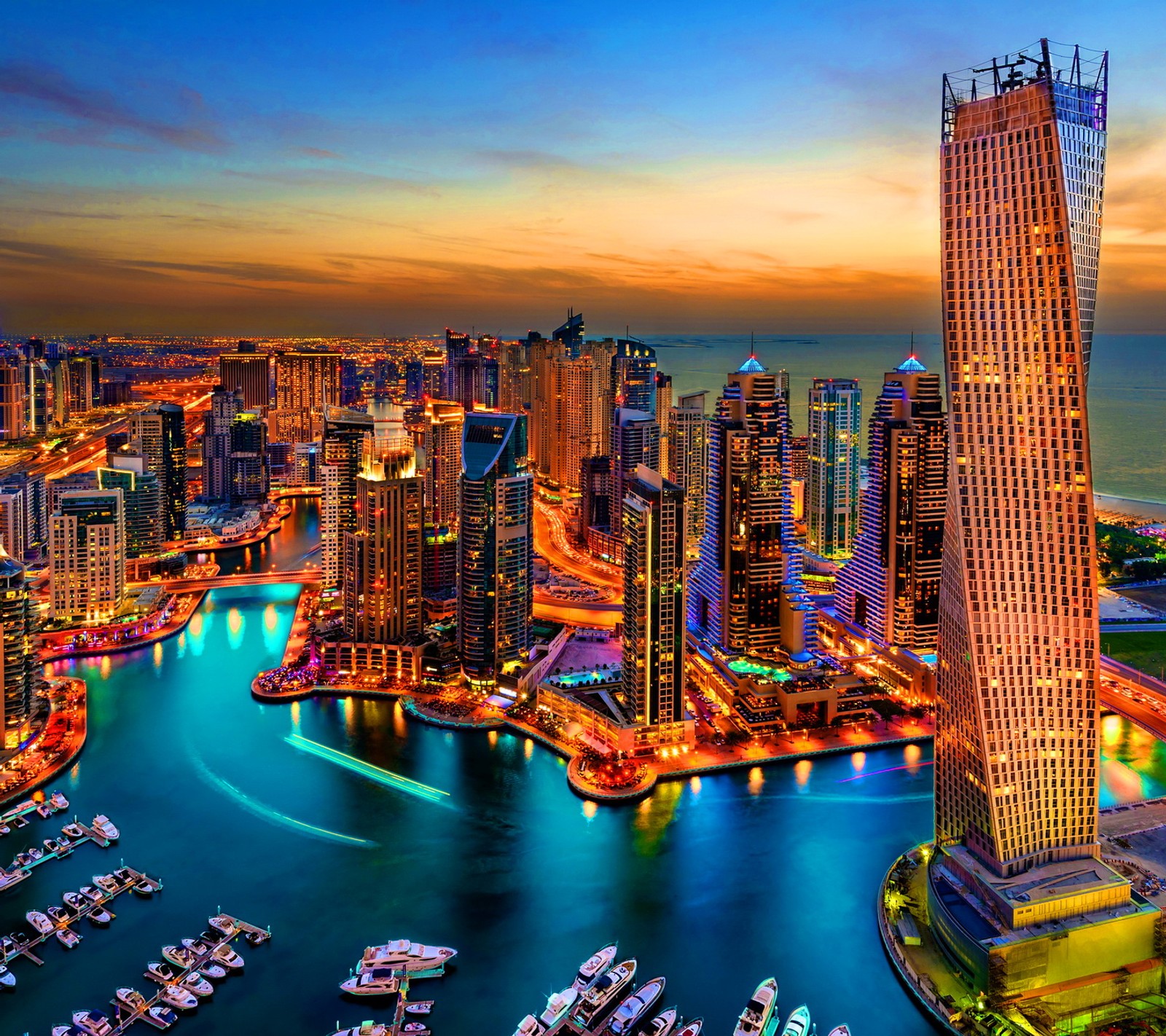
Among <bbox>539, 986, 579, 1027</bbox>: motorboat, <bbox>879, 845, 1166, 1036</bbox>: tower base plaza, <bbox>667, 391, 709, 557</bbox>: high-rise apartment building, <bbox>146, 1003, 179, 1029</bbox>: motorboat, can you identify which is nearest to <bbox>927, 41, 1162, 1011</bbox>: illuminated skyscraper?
<bbox>879, 845, 1166, 1036</bbox>: tower base plaza

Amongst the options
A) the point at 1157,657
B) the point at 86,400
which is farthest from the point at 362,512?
the point at 86,400

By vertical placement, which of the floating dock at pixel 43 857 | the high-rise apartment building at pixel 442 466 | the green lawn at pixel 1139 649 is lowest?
the floating dock at pixel 43 857

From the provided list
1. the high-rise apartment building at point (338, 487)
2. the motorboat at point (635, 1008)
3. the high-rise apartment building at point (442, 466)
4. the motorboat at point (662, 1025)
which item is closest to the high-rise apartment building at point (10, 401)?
the high-rise apartment building at point (442, 466)

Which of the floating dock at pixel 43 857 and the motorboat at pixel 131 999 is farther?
the floating dock at pixel 43 857

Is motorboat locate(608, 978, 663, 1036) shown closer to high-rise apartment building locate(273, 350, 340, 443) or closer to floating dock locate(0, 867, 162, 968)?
floating dock locate(0, 867, 162, 968)

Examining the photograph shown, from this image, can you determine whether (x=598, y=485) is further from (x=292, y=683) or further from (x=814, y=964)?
(x=814, y=964)

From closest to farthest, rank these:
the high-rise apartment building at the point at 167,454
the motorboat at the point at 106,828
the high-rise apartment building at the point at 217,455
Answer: the motorboat at the point at 106,828, the high-rise apartment building at the point at 167,454, the high-rise apartment building at the point at 217,455

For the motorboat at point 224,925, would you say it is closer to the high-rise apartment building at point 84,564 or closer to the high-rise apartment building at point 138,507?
the high-rise apartment building at point 84,564

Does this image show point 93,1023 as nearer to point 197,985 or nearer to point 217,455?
point 197,985
